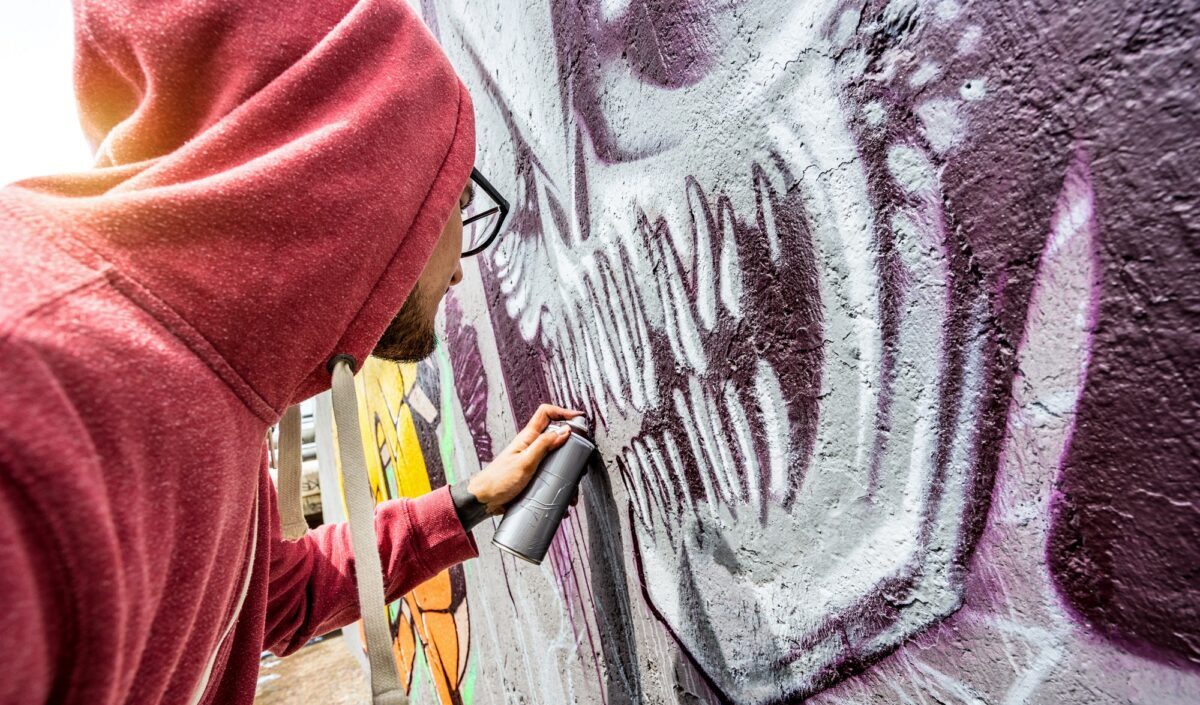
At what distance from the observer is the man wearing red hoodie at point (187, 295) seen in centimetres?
52

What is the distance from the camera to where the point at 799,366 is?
0.86 m

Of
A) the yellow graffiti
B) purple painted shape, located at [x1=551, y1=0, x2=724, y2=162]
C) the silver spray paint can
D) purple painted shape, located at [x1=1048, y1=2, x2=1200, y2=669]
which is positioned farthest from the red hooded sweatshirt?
the yellow graffiti

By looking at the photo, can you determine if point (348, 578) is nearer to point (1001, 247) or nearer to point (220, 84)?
point (220, 84)

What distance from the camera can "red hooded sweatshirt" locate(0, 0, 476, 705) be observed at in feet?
1.71

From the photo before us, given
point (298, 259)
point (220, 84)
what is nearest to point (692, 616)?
point (298, 259)

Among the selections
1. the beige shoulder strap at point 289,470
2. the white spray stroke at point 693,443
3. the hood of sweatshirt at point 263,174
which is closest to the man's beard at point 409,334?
the beige shoulder strap at point 289,470

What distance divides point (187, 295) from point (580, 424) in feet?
3.02

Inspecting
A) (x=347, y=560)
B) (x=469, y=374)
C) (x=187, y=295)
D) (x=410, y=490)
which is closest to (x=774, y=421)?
(x=187, y=295)

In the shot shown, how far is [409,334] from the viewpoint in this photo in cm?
142

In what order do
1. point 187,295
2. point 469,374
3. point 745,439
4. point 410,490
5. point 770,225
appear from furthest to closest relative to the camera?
1. point 410,490
2. point 469,374
3. point 745,439
4. point 770,225
5. point 187,295

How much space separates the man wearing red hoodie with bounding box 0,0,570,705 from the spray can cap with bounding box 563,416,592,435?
60cm

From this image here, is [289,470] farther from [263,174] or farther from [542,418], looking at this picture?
[263,174]

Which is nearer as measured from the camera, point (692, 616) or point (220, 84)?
point (220, 84)

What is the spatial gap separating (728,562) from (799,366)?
433 mm
